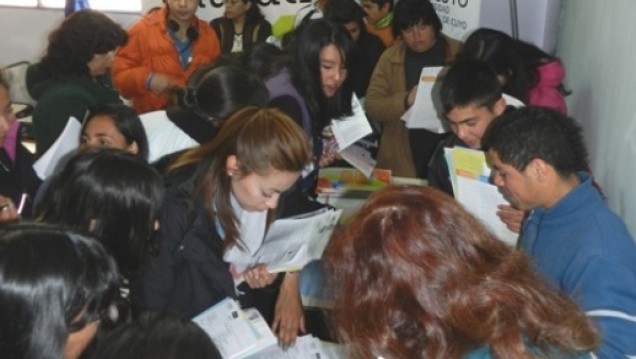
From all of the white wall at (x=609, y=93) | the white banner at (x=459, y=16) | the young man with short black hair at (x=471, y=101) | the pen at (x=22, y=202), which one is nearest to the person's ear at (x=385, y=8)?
the white banner at (x=459, y=16)

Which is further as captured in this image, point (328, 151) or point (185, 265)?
point (328, 151)

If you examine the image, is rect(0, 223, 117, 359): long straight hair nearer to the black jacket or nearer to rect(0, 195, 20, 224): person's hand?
the black jacket

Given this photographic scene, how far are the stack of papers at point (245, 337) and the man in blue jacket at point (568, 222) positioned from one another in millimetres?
595

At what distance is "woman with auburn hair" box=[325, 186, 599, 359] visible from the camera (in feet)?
3.40

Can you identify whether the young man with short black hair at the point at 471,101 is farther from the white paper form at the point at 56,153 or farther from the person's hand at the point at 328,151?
the white paper form at the point at 56,153

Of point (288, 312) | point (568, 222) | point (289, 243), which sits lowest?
point (288, 312)

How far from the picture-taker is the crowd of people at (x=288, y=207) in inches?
42.1

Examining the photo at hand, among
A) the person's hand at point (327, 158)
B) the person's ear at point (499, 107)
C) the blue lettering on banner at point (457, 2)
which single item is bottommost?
the person's hand at point (327, 158)

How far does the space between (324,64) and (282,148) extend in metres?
1.02

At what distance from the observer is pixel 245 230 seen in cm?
204

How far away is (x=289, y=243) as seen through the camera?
2.10 metres

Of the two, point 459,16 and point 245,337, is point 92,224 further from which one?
point 459,16

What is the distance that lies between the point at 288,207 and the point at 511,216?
698 millimetres

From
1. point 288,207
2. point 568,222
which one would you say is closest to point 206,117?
point 288,207
